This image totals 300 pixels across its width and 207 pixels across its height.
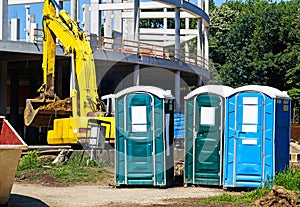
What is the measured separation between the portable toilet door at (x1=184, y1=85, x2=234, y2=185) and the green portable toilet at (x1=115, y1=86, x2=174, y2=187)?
48 centimetres

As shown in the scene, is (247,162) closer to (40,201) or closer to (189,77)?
(40,201)

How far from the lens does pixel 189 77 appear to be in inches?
1736

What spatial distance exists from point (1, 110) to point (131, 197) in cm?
2308

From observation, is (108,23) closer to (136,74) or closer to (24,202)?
(136,74)

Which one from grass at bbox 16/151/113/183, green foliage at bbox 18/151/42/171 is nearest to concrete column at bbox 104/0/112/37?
grass at bbox 16/151/113/183

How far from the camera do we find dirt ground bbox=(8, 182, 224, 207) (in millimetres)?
11477

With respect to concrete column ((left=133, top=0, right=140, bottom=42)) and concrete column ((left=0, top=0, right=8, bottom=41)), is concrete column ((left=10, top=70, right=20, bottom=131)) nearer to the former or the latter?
concrete column ((left=133, top=0, right=140, bottom=42))

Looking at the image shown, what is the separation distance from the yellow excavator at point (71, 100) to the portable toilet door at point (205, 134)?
16.9ft

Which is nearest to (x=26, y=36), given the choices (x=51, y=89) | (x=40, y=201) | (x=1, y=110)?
(x=1, y=110)

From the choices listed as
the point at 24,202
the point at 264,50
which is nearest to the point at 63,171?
the point at 24,202

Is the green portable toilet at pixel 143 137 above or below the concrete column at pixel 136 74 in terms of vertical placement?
below

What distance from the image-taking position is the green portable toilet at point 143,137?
13.6 metres

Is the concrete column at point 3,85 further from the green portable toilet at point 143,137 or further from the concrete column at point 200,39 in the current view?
the green portable toilet at point 143,137

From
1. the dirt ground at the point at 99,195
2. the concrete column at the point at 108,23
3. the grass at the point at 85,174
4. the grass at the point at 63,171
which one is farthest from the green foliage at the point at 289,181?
the concrete column at the point at 108,23
